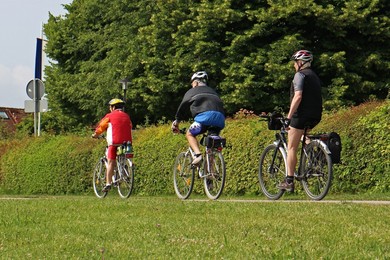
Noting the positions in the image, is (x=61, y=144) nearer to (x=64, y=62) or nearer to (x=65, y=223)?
(x=65, y=223)

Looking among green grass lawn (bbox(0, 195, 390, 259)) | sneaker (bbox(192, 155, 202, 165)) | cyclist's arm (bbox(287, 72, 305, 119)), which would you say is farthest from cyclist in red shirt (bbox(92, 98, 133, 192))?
green grass lawn (bbox(0, 195, 390, 259))

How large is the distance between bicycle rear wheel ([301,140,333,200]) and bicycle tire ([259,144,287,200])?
0.41 m

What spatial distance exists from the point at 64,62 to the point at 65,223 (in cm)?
3386

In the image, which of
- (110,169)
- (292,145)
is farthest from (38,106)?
(292,145)

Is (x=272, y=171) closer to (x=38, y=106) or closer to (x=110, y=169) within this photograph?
(x=110, y=169)

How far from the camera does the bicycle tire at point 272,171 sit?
10.7 metres

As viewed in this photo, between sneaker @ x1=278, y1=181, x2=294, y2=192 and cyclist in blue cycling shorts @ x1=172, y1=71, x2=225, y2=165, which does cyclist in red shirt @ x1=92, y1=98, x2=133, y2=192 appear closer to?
cyclist in blue cycling shorts @ x1=172, y1=71, x2=225, y2=165

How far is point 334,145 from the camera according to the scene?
9641 millimetres

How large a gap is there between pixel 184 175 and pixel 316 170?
2689mm

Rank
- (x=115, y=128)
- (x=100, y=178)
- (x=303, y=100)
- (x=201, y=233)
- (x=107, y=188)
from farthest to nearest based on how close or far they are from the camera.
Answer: (x=100, y=178)
(x=107, y=188)
(x=115, y=128)
(x=303, y=100)
(x=201, y=233)

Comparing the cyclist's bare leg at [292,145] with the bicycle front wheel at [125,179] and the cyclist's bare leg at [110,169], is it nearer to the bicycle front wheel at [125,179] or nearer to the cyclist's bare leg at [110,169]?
the bicycle front wheel at [125,179]

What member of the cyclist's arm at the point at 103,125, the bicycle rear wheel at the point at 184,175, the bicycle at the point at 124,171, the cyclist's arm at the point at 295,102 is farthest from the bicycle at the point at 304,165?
the cyclist's arm at the point at 103,125

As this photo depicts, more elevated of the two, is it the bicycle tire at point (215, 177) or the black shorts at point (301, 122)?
the black shorts at point (301, 122)

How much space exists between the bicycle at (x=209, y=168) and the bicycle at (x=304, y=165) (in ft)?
2.11
